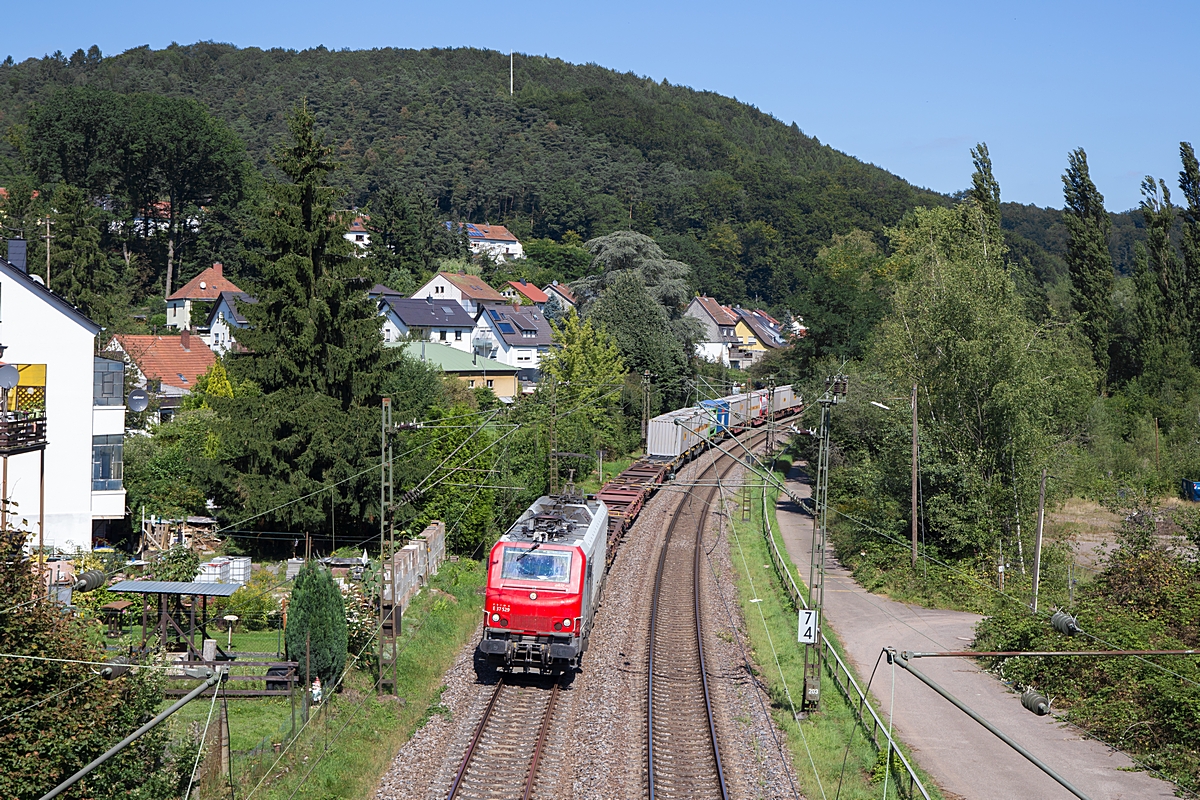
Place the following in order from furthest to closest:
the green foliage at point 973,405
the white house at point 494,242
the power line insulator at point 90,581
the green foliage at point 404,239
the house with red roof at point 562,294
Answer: the white house at point 494,242 → the house with red roof at point 562,294 → the green foliage at point 404,239 → the green foliage at point 973,405 → the power line insulator at point 90,581

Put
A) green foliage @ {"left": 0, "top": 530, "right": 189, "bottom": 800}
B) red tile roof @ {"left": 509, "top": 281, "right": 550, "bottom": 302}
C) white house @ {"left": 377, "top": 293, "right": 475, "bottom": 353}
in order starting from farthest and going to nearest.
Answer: red tile roof @ {"left": 509, "top": 281, "right": 550, "bottom": 302} → white house @ {"left": 377, "top": 293, "right": 475, "bottom": 353} → green foliage @ {"left": 0, "top": 530, "right": 189, "bottom": 800}

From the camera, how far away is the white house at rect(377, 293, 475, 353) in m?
70.8

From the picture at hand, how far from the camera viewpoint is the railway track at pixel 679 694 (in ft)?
51.9

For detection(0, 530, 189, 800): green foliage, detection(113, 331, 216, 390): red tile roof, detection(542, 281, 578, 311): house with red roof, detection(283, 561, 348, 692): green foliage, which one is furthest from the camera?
detection(542, 281, 578, 311): house with red roof

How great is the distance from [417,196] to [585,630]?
93100mm

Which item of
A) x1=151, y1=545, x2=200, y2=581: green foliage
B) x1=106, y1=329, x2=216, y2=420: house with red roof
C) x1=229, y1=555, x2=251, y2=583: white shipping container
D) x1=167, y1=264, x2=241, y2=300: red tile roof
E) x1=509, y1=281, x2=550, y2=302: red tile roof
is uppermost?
x1=509, y1=281, x2=550, y2=302: red tile roof

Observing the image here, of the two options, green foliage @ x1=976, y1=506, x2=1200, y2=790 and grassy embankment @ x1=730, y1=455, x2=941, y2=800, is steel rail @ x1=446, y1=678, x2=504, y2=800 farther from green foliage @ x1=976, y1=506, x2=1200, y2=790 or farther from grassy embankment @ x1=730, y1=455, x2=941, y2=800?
green foliage @ x1=976, y1=506, x2=1200, y2=790

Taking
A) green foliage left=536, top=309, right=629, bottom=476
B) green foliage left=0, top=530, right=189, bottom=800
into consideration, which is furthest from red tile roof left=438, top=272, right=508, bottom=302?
green foliage left=0, top=530, right=189, bottom=800

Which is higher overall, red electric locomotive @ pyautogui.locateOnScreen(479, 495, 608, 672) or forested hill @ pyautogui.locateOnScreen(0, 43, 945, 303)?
forested hill @ pyautogui.locateOnScreen(0, 43, 945, 303)

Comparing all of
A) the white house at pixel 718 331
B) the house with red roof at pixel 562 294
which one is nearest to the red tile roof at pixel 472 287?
the house with red roof at pixel 562 294

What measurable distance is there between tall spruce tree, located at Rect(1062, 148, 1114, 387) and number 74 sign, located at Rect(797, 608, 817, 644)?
1878 inches

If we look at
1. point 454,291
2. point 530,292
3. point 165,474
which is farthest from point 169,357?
point 530,292

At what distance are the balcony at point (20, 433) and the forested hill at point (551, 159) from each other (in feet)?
377

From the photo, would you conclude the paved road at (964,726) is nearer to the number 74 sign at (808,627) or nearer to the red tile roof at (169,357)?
the number 74 sign at (808,627)
